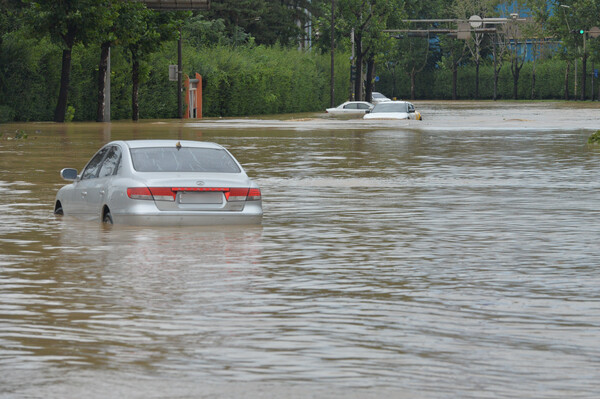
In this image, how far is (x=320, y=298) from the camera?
11.0 metres

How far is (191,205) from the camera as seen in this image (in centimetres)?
1544

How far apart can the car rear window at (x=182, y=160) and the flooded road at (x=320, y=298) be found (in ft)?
2.44

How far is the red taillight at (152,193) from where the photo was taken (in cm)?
1530

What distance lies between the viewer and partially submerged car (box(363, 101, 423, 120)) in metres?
62.8

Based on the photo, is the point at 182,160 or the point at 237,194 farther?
the point at 182,160

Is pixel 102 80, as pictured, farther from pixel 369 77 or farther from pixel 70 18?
pixel 369 77

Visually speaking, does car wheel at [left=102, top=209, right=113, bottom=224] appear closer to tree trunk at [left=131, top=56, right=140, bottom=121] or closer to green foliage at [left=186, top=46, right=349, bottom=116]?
tree trunk at [left=131, top=56, right=140, bottom=121]

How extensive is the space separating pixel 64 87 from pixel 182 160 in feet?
148

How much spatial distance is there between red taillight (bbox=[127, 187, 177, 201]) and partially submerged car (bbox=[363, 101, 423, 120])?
47.5 m

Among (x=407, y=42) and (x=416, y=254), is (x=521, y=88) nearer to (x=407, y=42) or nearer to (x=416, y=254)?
(x=407, y=42)

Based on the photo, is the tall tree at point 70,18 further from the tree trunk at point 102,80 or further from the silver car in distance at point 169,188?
the silver car in distance at point 169,188

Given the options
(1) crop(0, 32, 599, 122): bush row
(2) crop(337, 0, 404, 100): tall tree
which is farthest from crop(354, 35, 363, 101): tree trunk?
(1) crop(0, 32, 599, 122): bush row

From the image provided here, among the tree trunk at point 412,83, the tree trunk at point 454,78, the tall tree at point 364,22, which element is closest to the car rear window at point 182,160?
the tall tree at point 364,22

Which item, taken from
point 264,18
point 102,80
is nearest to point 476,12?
point 264,18
